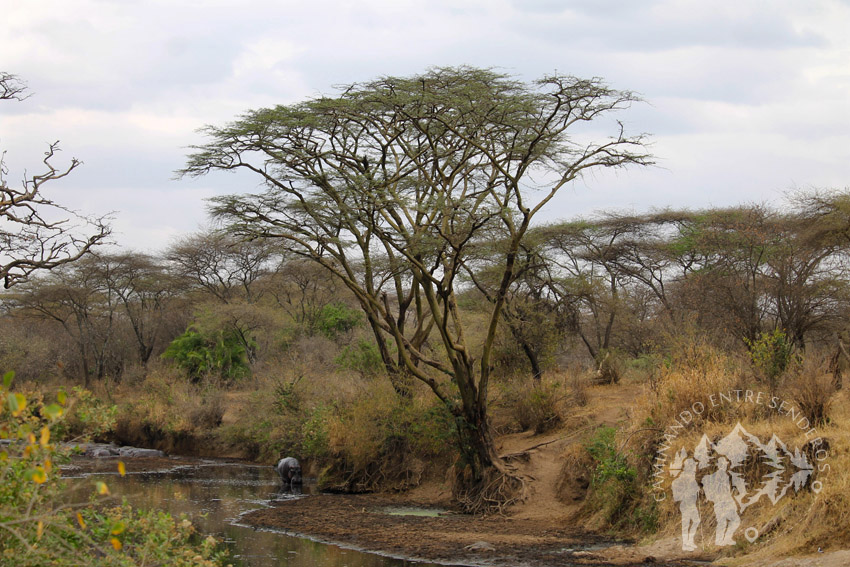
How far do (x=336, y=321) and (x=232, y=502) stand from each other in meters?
17.0

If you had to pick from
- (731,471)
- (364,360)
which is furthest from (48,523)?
(364,360)

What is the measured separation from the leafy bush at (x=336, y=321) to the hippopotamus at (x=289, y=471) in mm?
14650

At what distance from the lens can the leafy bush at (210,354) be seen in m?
29.5

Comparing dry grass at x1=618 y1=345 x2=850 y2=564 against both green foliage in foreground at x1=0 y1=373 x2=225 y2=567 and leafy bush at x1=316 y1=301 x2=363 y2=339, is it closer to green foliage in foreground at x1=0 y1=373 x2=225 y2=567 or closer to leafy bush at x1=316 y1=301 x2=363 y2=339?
green foliage in foreground at x1=0 y1=373 x2=225 y2=567

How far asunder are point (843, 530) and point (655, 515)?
241cm

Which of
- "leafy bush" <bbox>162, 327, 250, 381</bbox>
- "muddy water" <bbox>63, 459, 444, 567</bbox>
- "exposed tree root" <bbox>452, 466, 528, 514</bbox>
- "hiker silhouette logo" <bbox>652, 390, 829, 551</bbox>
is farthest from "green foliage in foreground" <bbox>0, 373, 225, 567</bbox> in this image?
"leafy bush" <bbox>162, 327, 250, 381</bbox>

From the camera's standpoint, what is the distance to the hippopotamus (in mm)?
15953

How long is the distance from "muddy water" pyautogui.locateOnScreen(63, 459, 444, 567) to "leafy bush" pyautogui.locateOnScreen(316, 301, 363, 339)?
10.8 metres

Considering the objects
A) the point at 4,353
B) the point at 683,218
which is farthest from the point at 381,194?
the point at 4,353

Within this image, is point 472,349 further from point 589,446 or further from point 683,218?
point 683,218

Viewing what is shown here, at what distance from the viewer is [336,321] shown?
102 feet

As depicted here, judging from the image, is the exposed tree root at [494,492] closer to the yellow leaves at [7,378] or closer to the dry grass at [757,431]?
the dry grass at [757,431]

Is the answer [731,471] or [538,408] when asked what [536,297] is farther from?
[731,471]

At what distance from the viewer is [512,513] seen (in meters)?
11.8
